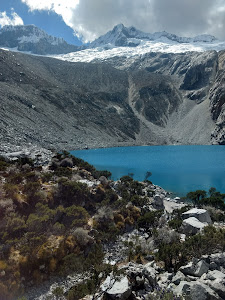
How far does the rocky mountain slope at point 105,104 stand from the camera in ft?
336

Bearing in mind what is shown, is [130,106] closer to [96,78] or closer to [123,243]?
[96,78]

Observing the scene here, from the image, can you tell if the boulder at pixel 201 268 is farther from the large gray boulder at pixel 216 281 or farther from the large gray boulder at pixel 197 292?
the large gray boulder at pixel 197 292

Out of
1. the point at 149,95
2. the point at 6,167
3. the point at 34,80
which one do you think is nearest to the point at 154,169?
the point at 6,167

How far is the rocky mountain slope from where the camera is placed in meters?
103

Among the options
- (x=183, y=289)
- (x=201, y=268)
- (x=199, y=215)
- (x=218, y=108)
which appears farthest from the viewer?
(x=218, y=108)

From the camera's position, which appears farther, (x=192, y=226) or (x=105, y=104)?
(x=105, y=104)

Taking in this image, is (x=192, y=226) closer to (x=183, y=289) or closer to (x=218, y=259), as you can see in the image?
(x=218, y=259)

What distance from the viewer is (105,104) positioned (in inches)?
6191

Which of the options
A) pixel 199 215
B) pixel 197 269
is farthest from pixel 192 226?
pixel 197 269

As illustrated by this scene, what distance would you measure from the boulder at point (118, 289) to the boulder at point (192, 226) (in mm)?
9808

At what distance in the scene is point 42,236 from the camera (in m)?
14.7

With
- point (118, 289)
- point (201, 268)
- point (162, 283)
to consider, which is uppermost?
point (201, 268)

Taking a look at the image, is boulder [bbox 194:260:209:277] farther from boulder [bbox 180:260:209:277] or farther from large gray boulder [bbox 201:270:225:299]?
large gray boulder [bbox 201:270:225:299]

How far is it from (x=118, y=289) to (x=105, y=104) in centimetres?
15319
